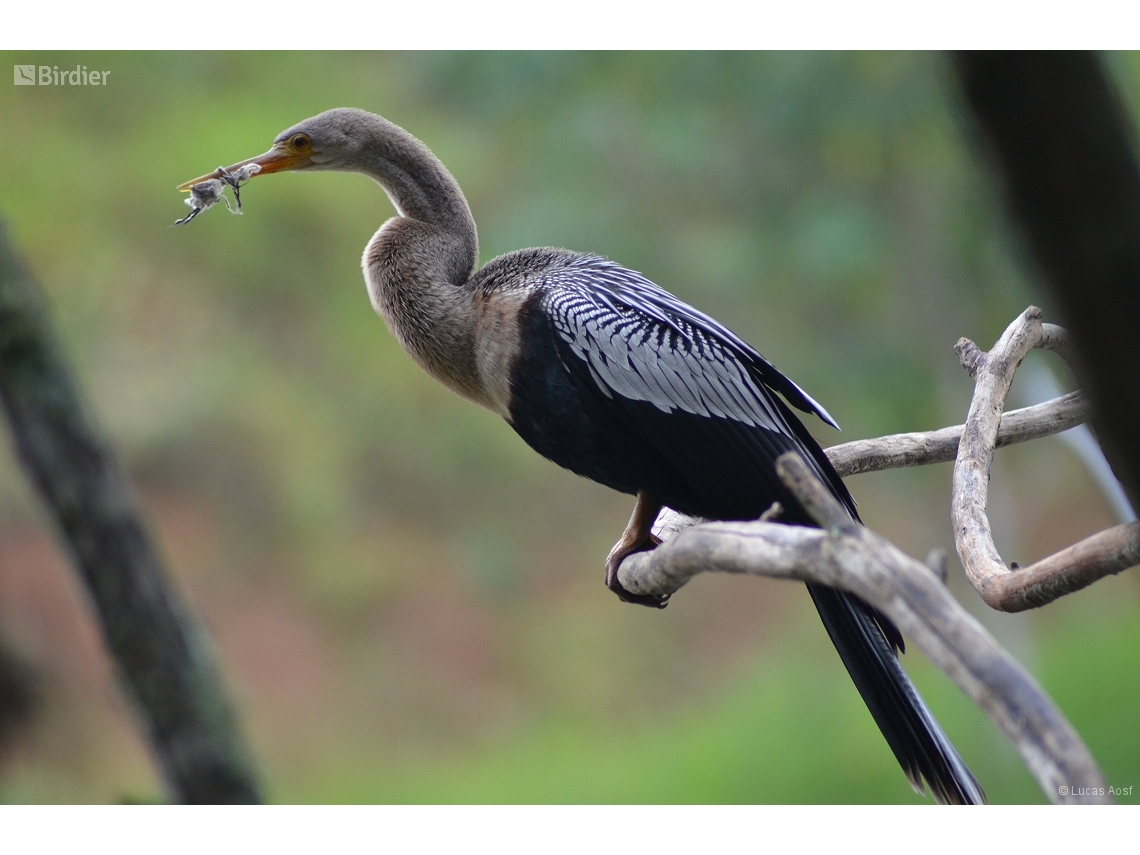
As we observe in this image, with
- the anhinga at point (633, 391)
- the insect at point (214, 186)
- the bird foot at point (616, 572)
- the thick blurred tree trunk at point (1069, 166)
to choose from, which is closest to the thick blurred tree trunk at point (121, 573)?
the insect at point (214, 186)

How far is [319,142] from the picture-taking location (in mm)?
1751

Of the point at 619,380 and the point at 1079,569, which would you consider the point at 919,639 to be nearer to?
the point at 1079,569

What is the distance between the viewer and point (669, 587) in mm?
1436

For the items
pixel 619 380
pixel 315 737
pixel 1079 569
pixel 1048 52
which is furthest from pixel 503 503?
pixel 1048 52

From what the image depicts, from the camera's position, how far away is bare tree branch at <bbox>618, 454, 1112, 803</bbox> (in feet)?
2.73

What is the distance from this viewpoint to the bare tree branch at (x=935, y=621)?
0.83m

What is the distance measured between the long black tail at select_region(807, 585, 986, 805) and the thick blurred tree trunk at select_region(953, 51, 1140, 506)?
3.10ft

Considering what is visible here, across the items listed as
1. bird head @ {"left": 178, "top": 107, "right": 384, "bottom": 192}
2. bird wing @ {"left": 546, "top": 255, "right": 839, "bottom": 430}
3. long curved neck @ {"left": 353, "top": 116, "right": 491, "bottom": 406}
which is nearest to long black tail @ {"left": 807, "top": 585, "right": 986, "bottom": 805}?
bird wing @ {"left": 546, "top": 255, "right": 839, "bottom": 430}

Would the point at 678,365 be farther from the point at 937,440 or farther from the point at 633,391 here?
the point at 937,440

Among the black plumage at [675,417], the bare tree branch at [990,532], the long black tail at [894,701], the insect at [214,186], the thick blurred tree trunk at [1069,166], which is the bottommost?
the long black tail at [894,701]

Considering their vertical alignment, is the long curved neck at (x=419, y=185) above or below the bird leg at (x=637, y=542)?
above

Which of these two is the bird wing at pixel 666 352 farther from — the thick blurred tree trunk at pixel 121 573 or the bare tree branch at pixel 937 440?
the thick blurred tree trunk at pixel 121 573

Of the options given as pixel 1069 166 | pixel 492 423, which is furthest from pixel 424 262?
pixel 492 423

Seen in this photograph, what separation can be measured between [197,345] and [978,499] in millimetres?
4170
